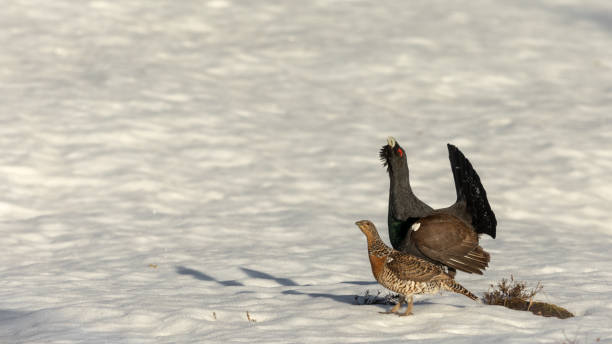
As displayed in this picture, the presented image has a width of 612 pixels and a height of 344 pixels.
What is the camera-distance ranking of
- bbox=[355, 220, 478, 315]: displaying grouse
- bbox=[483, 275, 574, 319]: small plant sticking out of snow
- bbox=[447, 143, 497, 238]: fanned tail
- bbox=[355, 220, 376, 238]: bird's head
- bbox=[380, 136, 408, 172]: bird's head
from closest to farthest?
bbox=[355, 220, 478, 315]: displaying grouse → bbox=[355, 220, 376, 238]: bird's head → bbox=[483, 275, 574, 319]: small plant sticking out of snow → bbox=[447, 143, 497, 238]: fanned tail → bbox=[380, 136, 408, 172]: bird's head

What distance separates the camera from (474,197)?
798 cm

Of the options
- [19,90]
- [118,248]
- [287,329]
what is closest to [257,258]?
[118,248]

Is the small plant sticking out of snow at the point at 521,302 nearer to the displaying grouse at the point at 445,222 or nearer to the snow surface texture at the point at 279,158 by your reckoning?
the snow surface texture at the point at 279,158

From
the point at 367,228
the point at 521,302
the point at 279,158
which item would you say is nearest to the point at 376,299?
the point at 367,228

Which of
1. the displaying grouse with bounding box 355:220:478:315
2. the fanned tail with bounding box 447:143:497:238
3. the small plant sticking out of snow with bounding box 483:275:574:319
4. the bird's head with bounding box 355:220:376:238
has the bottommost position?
the small plant sticking out of snow with bounding box 483:275:574:319

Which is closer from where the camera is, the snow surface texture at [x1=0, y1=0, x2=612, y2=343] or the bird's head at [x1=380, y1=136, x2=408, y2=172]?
the snow surface texture at [x1=0, y1=0, x2=612, y2=343]

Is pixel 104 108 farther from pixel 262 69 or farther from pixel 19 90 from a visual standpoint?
pixel 262 69

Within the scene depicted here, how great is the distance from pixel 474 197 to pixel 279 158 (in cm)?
737

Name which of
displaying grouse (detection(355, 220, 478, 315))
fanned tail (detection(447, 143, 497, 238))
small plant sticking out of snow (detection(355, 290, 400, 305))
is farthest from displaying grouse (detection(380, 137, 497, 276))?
small plant sticking out of snow (detection(355, 290, 400, 305))

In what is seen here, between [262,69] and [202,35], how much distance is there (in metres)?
2.62

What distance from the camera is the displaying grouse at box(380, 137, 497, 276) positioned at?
7.54m

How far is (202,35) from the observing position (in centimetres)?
2081

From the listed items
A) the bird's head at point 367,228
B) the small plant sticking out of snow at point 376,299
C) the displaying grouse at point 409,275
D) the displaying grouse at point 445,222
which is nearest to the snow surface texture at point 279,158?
the small plant sticking out of snow at point 376,299

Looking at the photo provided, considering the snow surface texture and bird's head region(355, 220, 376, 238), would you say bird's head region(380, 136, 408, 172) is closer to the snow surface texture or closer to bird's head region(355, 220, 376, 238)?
bird's head region(355, 220, 376, 238)
